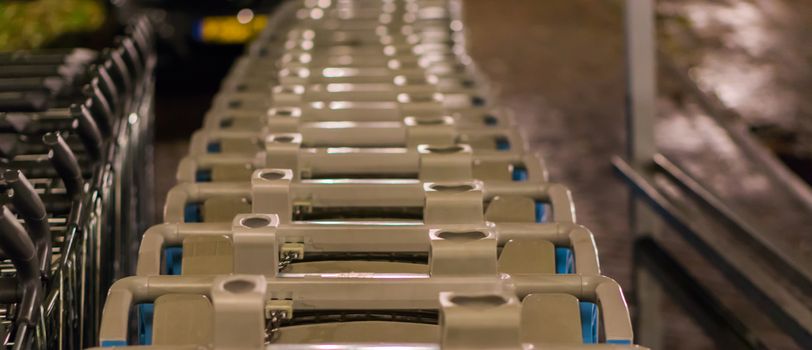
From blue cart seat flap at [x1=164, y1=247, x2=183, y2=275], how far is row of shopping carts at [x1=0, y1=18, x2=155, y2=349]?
0.14 metres

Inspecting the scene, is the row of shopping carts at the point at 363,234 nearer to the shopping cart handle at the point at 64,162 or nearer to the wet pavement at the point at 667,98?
the shopping cart handle at the point at 64,162

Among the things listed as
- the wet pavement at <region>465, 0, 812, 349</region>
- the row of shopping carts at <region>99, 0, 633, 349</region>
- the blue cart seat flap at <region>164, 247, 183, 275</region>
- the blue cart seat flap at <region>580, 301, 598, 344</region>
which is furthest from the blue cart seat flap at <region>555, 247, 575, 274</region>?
the wet pavement at <region>465, 0, 812, 349</region>

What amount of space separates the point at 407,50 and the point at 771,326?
6.32 feet

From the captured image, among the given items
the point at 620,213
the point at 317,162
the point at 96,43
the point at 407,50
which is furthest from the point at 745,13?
the point at 317,162

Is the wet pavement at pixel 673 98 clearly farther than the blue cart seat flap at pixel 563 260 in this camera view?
Yes

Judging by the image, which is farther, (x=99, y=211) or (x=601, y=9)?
(x=601, y=9)

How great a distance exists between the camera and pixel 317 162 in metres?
2.15

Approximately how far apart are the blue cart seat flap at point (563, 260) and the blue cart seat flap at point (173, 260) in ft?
2.13

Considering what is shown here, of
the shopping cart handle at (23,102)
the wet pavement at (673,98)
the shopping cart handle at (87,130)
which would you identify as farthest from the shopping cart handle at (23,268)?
the wet pavement at (673,98)

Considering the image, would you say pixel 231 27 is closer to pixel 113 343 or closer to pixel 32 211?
pixel 32 211

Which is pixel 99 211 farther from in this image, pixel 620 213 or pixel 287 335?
pixel 620 213

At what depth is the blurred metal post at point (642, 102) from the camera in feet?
14.2

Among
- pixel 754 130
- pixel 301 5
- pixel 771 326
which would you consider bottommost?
pixel 771 326

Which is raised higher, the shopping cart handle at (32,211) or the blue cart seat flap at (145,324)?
the shopping cart handle at (32,211)
